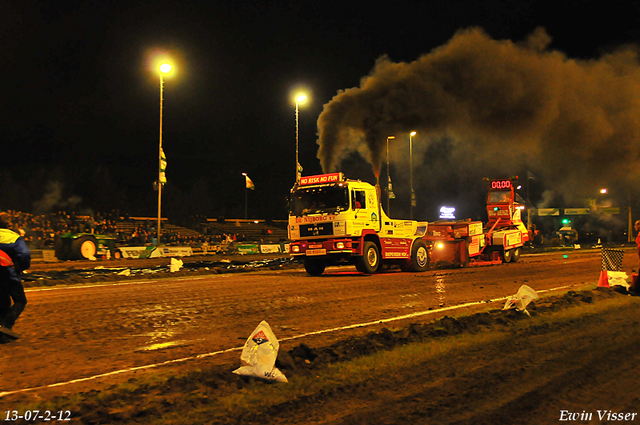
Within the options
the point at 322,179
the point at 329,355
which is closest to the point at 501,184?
the point at 322,179

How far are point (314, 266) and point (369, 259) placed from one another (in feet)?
6.99

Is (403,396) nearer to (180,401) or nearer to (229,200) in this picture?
(180,401)

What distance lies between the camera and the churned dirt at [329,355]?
4.29 m

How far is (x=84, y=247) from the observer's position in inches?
1045

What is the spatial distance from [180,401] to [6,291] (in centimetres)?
397

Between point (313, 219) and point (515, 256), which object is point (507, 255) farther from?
point (313, 219)

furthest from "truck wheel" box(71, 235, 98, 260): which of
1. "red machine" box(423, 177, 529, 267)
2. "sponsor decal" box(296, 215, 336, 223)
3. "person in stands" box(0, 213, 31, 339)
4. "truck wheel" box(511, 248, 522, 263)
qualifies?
"truck wheel" box(511, 248, 522, 263)

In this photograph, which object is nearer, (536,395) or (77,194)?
(536,395)

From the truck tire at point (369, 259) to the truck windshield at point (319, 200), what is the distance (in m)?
1.77

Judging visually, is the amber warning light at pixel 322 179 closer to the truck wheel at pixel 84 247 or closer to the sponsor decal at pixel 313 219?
the sponsor decal at pixel 313 219

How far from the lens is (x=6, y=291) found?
22.5 ft

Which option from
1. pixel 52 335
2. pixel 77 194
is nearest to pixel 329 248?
pixel 52 335

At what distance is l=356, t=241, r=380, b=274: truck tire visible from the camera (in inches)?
687

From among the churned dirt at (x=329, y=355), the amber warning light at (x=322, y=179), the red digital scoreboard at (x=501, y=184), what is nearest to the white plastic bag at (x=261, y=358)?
the churned dirt at (x=329, y=355)
